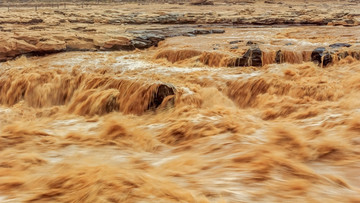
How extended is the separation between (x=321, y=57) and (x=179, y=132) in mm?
5369

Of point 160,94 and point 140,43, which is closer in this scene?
point 160,94

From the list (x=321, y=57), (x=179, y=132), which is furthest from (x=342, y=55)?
(x=179, y=132)

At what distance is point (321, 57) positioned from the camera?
7.86 m

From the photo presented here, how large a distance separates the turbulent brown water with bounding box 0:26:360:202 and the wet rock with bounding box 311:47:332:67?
24 cm

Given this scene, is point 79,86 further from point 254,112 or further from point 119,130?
point 254,112

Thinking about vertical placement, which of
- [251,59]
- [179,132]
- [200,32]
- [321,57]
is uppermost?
[200,32]

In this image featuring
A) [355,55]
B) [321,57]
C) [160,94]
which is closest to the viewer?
[160,94]

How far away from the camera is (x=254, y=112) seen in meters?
5.48

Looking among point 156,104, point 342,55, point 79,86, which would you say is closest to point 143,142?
point 156,104

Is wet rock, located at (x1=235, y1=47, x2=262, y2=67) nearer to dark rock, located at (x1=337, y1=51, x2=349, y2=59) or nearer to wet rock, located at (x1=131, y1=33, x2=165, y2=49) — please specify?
dark rock, located at (x1=337, y1=51, x2=349, y2=59)

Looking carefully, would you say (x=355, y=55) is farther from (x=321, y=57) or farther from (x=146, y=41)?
(x=146, y=41)

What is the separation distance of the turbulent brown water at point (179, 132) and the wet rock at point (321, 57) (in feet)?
0.79

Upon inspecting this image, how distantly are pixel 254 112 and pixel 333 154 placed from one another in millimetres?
2058

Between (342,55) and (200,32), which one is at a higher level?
(200,32)
